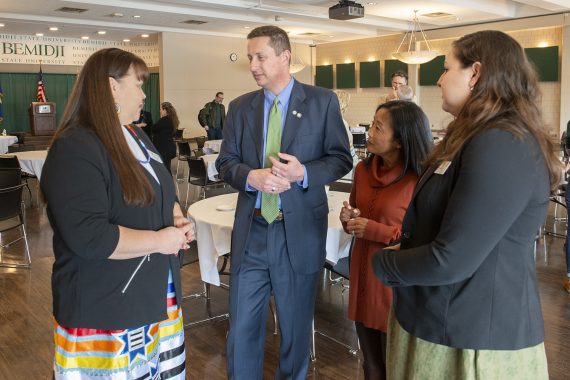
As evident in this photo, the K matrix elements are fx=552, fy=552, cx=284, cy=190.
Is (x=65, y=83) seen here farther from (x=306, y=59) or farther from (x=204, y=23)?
(x=306, y=59)

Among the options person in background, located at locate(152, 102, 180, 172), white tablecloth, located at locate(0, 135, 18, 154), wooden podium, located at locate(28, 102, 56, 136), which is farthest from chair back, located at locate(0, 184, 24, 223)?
wooden podium, located at locate(28, 102, 56, 136)

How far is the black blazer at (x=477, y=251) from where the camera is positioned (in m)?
1.29

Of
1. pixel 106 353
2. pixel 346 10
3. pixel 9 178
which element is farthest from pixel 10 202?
pixel 346 10

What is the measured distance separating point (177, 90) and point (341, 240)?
1426 centimetres

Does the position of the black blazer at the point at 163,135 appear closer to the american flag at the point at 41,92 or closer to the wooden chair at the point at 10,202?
the wooden chair at the point at 10,202

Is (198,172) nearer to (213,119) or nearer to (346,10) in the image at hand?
(346,10)

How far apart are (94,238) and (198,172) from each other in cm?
626

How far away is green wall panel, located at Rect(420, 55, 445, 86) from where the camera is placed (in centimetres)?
1600

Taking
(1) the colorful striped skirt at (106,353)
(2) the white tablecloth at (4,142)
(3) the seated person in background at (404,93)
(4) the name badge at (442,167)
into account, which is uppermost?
(3) the seated person in background at (404,93)

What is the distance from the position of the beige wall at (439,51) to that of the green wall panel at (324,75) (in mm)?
237

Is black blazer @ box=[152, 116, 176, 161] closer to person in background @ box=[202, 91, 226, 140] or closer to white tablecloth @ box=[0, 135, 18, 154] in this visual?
white tablecloth @ box=[0, 135, 18, 154]

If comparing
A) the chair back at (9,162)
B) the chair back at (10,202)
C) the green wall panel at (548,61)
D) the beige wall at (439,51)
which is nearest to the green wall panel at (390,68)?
the beige wall at (439,51)

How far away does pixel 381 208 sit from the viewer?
7.93ft

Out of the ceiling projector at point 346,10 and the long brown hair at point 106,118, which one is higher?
the ceiling projector at point 346,10
